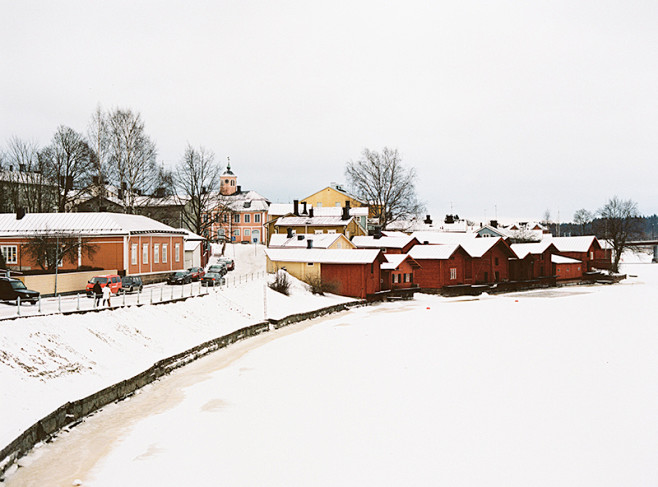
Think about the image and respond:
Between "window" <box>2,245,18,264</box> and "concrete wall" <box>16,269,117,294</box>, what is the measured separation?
23.7ft

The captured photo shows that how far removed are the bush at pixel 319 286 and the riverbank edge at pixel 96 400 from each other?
47.6 ft

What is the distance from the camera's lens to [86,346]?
20594 millimetres

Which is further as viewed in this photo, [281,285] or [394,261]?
[394,261]

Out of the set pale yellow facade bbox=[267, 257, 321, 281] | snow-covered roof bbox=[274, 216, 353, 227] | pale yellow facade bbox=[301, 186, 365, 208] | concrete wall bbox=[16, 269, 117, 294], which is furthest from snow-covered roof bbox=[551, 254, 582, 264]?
concrete wall bbox=[16, 269, 117, 294]

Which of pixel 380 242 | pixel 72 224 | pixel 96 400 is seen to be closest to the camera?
pixel 96 400

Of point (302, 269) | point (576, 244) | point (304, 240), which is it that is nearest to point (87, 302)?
point (302, 269)

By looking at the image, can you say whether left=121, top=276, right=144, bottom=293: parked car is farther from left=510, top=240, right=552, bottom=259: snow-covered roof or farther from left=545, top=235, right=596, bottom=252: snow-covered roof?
left=545, top=235, right=596, bottom=252: snow-covered roof

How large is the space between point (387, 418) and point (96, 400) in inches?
355

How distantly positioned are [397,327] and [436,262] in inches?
856

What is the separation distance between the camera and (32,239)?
117 ft

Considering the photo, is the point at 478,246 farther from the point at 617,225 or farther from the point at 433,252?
the point at 617,225

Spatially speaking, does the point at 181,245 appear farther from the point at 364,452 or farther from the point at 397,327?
the point at 364,452

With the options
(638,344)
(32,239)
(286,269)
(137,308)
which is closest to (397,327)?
(638,344)

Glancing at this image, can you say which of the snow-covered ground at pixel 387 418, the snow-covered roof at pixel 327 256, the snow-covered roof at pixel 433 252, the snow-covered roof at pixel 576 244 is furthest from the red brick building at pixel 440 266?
the snow-covered roof at pixel 576 244
